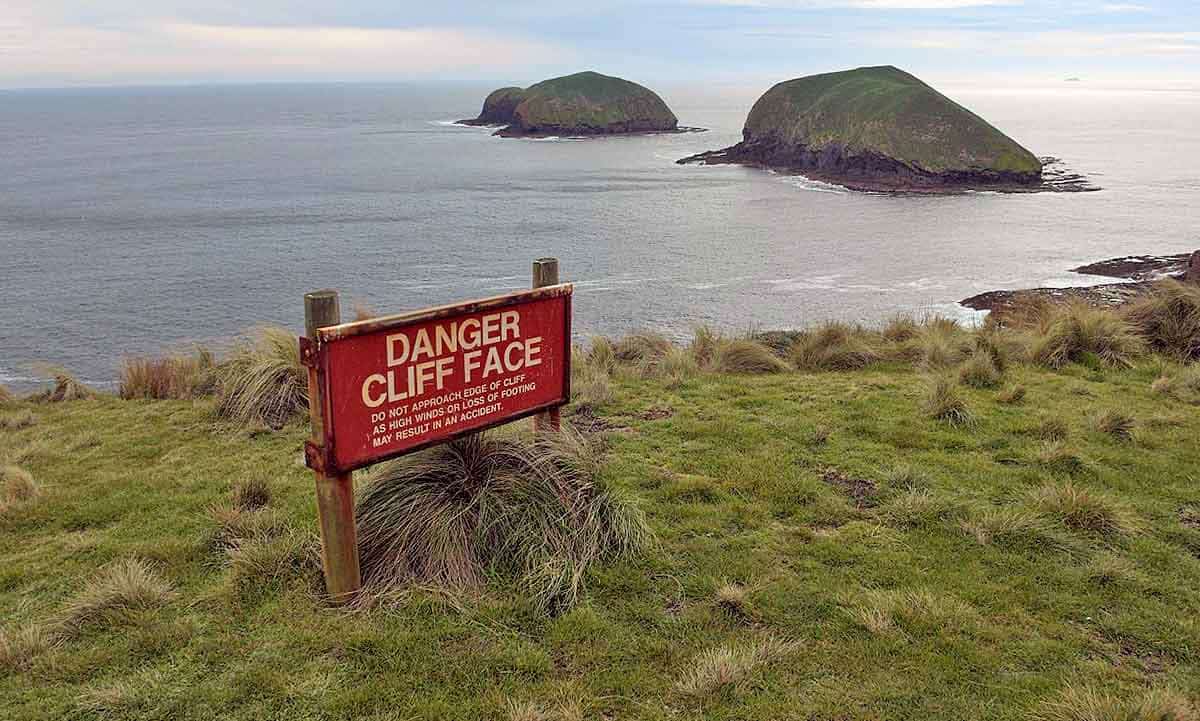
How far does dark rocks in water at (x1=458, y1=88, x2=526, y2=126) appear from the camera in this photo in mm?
133375

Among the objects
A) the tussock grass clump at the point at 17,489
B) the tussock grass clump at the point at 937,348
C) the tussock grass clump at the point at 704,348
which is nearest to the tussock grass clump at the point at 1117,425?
the tussock grass clump at the point at 937,348

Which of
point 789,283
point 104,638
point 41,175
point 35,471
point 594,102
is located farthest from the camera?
point 594,102

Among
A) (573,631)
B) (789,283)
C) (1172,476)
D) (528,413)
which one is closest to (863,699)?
(573,631)

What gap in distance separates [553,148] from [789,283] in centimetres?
7174

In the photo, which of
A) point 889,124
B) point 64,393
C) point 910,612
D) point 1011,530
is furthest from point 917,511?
point 889,124

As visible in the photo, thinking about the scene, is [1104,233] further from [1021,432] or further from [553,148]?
[553,148]

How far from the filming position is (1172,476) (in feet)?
23.9

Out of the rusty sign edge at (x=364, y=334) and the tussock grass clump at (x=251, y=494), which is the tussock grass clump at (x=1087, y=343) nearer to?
the rusty sign edge at (x=364, y=334)

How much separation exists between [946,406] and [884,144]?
72866 mm

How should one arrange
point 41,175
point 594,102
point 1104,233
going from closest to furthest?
point 1104,233, point 41,175, point 594,102

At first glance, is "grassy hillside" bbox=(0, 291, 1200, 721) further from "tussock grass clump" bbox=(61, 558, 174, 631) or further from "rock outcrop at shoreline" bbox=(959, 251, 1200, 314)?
"rock outcrop at shoreline" bbox=(959, 251, 1200, 314)

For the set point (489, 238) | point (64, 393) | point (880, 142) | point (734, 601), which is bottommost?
point (489, 238)

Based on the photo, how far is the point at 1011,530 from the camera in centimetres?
600

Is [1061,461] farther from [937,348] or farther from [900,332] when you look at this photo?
[900,332]
